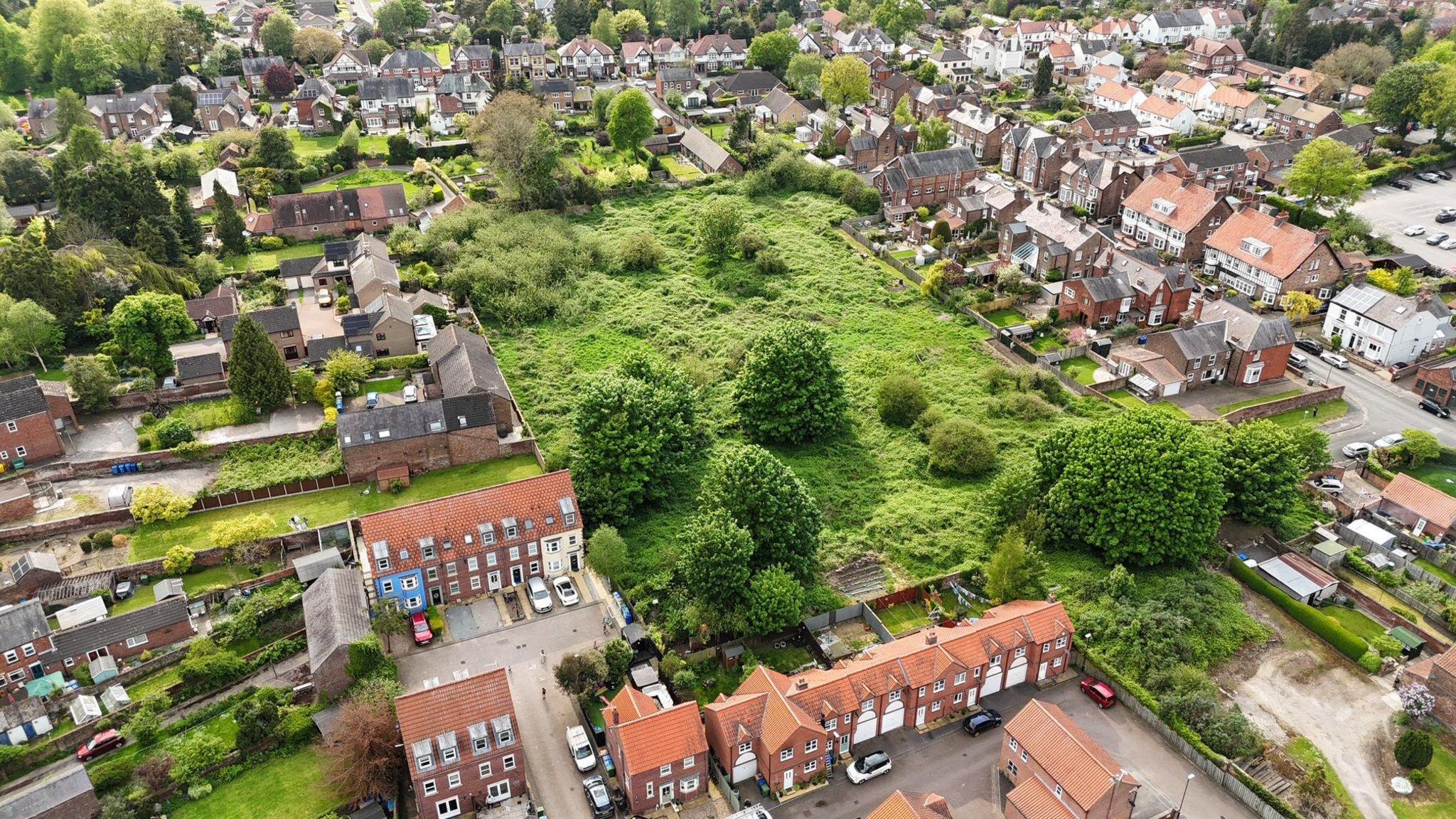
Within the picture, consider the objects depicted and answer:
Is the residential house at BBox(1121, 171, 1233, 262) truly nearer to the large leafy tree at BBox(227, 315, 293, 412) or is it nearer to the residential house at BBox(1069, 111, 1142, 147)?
the residential house at BBox(1069, 111, 1142, 147)

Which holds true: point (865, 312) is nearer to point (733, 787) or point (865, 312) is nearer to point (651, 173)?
point (651, 173)

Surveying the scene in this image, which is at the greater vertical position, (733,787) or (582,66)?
(582,66)

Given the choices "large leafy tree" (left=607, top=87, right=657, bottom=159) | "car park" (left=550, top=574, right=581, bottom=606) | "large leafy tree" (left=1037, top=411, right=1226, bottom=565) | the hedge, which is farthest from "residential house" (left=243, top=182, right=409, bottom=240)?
the hedge

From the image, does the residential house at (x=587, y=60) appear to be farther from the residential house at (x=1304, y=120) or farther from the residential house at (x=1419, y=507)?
the residential house at (x=1419, y=507)

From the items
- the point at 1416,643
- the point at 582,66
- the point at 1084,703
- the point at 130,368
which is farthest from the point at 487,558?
the point at 582,66

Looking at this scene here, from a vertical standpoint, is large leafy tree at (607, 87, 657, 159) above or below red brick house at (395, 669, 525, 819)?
above

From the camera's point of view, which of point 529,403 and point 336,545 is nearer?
point 336,545

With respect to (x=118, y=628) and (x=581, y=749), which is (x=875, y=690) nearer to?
(x=581, y=749)

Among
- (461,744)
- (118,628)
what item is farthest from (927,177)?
(118,628)
